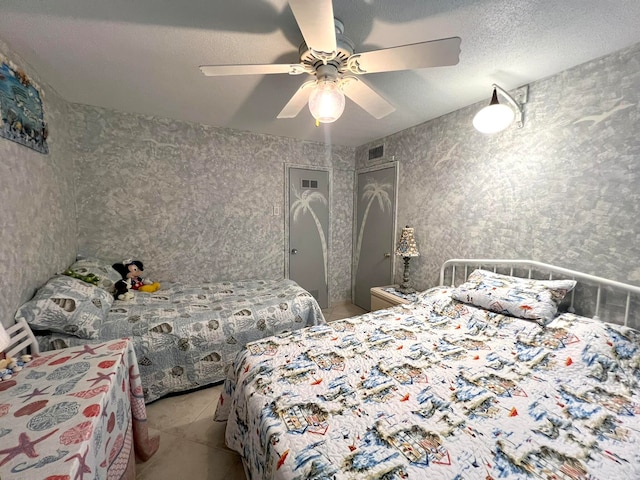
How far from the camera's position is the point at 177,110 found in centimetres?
251

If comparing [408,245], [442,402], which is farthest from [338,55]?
[408,245]

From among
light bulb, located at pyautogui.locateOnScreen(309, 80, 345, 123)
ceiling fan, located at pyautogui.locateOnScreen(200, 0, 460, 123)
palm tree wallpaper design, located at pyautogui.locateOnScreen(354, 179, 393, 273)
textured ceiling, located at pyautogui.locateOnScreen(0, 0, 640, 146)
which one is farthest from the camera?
palm tree wallpaper design, located at pyautogui.locateOnScreen(354, 179, 393, 273)

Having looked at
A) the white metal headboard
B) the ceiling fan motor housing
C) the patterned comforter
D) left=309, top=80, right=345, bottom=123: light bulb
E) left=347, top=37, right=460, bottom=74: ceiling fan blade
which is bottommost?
the patterned comforter

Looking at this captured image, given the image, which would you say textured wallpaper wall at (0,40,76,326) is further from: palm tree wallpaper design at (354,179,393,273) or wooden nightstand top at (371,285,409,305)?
palm tree wallpaper design at (354,179,393,273)

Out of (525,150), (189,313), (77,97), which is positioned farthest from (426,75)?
(77,97)

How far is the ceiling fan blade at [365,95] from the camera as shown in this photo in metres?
1.45

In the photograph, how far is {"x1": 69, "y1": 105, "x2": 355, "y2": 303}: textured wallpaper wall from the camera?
2555 mm

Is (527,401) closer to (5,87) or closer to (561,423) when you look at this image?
(561,423)

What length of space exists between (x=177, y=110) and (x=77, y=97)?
79 centimetres

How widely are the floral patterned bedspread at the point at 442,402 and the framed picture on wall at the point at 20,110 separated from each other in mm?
1955

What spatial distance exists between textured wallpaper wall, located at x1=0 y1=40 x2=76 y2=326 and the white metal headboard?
3128 mm

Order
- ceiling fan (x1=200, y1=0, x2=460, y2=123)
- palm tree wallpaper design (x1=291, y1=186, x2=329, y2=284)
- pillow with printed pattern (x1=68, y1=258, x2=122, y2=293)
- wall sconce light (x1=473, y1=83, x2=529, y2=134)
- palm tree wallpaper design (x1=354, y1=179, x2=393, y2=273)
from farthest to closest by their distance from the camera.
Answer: palm tree wallpaper design (x1=291, y1=186, x2=329, y2=284), palm tree wallpaper design (x1=354, y1=179, x2=393, y2=273), pillow with printed pattern (x1=68, y1=258, x2=122, y2=293), wall sconce light (x1=473, y1=83, x2=529, y2=134), ceiling fan (x1=200, y1=0, x2=460, y2=123)

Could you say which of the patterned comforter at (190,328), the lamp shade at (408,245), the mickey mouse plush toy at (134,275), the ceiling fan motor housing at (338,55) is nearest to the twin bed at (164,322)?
the patterned comforter at (190,328)

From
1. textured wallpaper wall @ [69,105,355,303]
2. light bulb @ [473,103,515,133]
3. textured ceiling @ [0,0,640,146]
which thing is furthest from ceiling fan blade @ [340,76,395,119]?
textured wallpaper wall @ [69,105,355,303]
